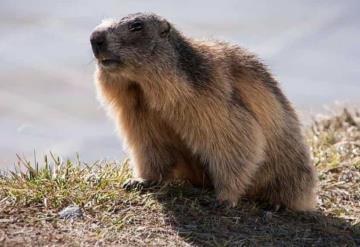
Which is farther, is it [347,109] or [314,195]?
[347,109]

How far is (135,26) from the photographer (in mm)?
7527

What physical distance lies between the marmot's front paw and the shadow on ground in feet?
0.79

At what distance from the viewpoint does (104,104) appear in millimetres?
7863

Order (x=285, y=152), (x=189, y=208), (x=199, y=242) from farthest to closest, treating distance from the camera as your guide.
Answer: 1. (x=285, y=152)
2. (x=189, y=208)
3. (x=199, y=242)

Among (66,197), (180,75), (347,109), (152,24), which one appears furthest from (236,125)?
(347,109)

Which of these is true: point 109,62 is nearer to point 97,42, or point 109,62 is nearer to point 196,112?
point 97,42

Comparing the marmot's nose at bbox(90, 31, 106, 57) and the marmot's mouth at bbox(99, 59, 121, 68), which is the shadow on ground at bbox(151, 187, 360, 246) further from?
the marmot's nose at bbox(90, 31, 106, 57)

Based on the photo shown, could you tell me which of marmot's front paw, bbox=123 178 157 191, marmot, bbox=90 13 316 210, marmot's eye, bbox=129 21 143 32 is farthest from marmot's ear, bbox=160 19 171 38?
marmot's front paw, bbox=123 178 157 191

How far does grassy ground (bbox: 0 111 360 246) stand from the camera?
6762mm

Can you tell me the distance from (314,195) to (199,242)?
7.01 feet

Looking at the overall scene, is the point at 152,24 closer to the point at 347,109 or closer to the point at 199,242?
the point at 199,242

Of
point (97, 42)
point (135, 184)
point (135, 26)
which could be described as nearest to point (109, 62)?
point (97, 42)

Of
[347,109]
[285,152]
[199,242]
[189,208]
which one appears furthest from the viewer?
[347,109]

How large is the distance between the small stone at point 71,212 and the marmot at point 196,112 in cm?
87
